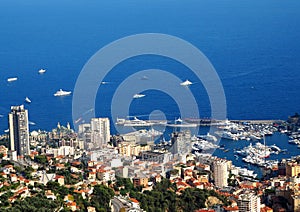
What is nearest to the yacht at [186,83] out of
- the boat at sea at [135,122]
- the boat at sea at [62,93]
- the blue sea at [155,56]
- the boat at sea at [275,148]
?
the blue sea at [155,56]

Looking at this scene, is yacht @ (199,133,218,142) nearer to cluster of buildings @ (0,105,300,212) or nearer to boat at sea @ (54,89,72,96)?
cluster of buildings @ (0,105,300,212)

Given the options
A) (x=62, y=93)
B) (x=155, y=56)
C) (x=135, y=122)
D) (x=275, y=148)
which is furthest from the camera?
(x=155, y=56)

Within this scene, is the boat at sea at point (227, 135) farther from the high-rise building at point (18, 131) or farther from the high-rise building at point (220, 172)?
the high-rise building at point (18, 131)

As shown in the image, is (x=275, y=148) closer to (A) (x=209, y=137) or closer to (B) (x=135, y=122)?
(A) (x=209, y=137)

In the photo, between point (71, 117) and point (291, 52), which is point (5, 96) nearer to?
point (71, 117)

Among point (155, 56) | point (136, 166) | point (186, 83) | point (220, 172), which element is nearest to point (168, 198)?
point (136, 166)

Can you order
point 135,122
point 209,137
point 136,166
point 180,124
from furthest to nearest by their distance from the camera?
point 135,122, point 180,124, point 209,137, point 136,166

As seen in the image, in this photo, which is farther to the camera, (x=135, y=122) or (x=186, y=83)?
(x=186, y=83)
